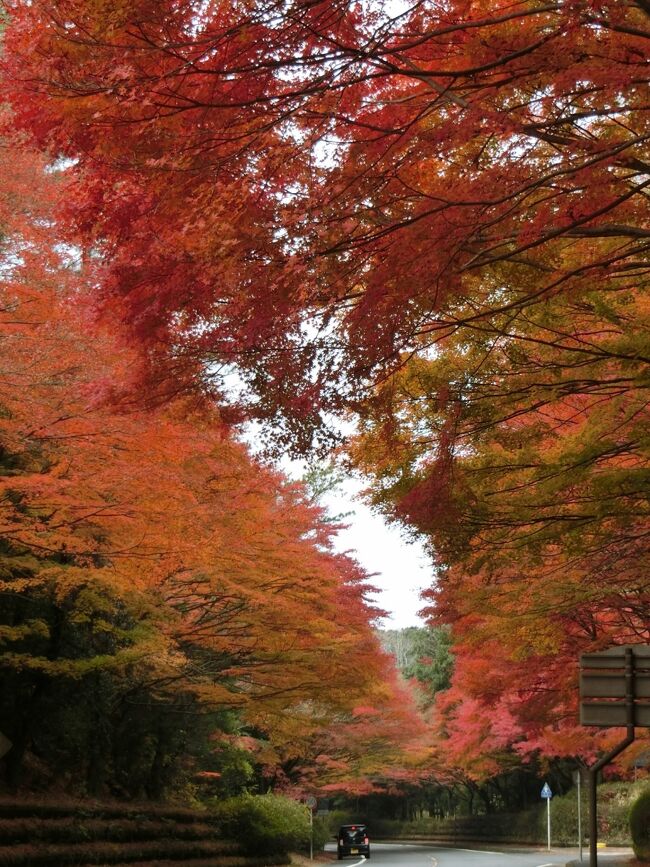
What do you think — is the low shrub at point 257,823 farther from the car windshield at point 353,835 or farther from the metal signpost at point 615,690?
the metal signpost at point 615,690

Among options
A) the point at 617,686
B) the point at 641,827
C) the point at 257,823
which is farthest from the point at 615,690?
the point at 257,823

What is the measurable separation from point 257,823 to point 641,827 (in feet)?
36.3

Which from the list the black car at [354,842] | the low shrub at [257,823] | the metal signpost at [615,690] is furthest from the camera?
the black car at [354,842]

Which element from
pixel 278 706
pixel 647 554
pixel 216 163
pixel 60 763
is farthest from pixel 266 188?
pixel 60 763

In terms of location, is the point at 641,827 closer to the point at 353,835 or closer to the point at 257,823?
the point at 257,823

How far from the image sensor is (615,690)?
11.1 meters

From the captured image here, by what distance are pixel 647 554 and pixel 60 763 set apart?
15356 millimetres

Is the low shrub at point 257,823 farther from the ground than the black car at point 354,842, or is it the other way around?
the low shrub at point 257,823

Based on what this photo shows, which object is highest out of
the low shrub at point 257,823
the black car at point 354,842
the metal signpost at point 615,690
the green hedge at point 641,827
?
the metal signpost at point 615,690

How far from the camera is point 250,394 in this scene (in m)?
8.48

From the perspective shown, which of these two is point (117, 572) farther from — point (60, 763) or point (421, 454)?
point (60, 763)

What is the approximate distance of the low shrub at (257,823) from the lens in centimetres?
2845

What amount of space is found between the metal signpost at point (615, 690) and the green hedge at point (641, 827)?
39.5ft

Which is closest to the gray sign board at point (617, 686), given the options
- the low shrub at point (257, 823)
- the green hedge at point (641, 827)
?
the green hedge at point (641, 827)
